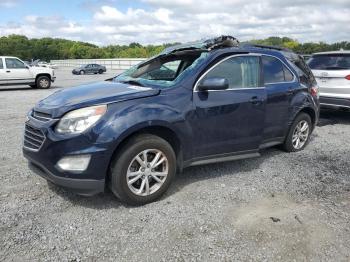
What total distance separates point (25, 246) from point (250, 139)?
3.09 metres

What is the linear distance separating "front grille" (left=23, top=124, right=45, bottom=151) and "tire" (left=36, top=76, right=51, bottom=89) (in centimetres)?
1561

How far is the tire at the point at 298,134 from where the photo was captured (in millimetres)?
6195

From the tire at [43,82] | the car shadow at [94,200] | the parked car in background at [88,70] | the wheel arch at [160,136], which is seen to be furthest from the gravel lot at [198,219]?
the parked car in background at [88,70]

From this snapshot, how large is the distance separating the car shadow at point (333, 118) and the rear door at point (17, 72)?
13.8 meters

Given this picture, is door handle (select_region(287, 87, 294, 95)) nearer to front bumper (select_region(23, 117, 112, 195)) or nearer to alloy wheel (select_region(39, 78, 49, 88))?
front bumper (select_region(23, 117, 112, 195))

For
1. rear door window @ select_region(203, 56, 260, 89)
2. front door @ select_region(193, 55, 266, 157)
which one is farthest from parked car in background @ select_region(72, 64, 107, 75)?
front door @ select_region(193, 55, 266, 157)

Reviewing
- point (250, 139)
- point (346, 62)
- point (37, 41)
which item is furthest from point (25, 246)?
point (37, 41)

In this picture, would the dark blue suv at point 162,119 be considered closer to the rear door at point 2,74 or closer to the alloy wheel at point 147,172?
the alloy wheel at point 147,172

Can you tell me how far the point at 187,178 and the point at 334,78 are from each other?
552 centimetres

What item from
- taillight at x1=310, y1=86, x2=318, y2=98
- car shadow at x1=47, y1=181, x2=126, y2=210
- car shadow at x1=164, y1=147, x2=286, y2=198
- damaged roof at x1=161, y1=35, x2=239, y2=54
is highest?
damaged roof at x1=161, y1=35, x2=239, y2=54

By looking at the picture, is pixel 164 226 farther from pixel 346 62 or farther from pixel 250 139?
pixel 346 62

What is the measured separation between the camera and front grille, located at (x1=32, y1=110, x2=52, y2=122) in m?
4.07

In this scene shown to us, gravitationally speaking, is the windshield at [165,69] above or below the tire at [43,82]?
above

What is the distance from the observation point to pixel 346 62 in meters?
8.91
